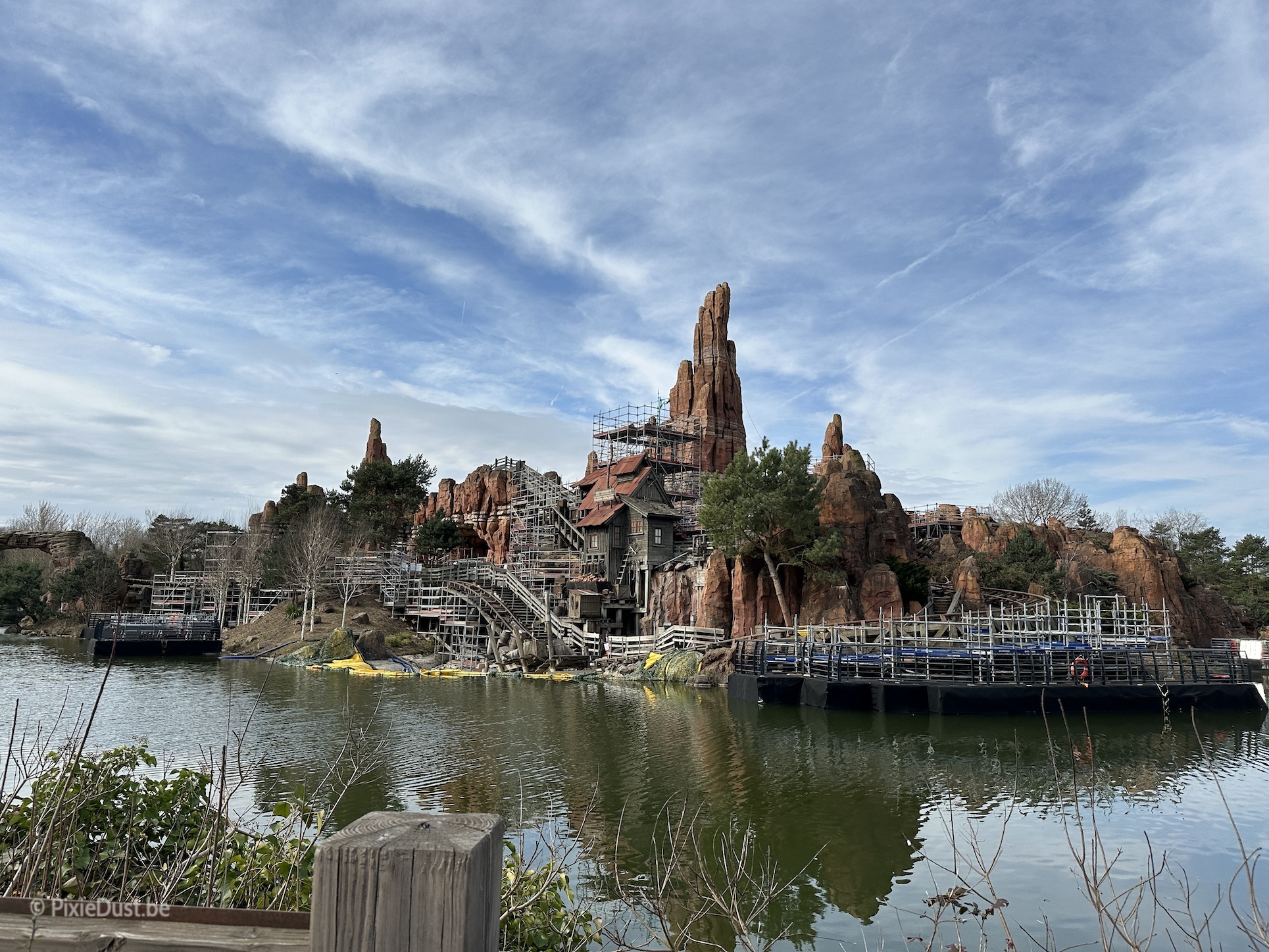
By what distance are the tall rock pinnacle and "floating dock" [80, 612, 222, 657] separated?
53.9 metres

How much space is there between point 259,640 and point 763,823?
49689mm

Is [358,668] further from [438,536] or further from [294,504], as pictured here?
[294,504]

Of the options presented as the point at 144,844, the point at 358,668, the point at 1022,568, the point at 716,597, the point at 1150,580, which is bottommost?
the point at 358,668

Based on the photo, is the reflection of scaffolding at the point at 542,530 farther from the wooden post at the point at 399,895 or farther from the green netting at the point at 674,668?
the wooden post at the point at 399,895

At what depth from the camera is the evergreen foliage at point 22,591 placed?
69.8 m

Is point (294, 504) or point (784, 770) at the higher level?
point (294, 504)

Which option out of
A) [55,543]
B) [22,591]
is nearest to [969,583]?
[22,591]

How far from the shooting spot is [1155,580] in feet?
183

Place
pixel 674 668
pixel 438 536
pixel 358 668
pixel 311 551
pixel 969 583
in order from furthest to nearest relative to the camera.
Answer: pixel 438 536 < pixel 311 551 < pixel 969 583 < pixel 358 668 < pixel 674 668

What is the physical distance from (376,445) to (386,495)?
4268 cm

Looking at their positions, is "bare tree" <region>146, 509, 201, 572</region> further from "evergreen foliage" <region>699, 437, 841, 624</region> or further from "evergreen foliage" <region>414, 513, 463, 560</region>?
"evergreen foliage" <region>699, 437, 841, 624</region>

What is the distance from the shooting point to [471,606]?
5316 cm

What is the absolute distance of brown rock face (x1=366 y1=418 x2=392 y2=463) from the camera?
115875mm

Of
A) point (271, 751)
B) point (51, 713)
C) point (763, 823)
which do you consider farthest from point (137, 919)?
point (51, 713)
